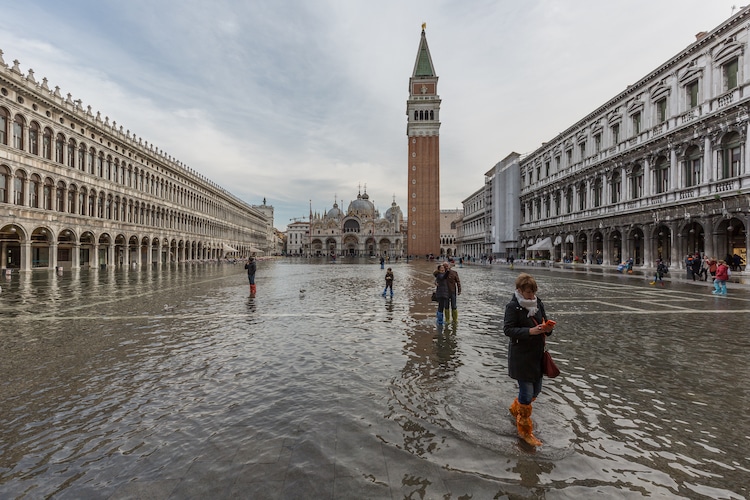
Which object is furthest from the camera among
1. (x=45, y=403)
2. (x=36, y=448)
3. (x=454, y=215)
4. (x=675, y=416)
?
(x=454, y=215)

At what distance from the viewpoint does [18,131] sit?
27781mm

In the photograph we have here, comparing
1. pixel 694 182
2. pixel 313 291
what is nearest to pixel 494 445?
pixel 313 291

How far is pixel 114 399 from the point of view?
Answer: 15.1 ft

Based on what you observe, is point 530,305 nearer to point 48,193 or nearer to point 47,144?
point 48,193

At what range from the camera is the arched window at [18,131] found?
27339mm

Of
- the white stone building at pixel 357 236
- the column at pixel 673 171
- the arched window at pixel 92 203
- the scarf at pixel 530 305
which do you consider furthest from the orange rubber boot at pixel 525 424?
the white stone building at pixel 357 236

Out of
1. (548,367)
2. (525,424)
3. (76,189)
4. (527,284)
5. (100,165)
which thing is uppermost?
(100,165)

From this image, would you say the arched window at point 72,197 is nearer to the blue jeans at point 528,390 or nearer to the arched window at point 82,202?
the arched window at point 82,202

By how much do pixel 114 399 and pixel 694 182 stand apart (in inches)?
1319

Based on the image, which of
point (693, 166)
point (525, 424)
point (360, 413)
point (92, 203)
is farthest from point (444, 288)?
point (92, 203)

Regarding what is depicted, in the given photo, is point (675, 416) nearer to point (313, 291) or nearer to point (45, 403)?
point (45, 403)

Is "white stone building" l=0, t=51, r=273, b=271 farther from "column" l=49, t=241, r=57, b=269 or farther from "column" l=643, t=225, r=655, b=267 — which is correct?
"column" l=643, t=225, r=655, b=267

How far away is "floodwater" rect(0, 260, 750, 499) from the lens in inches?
119

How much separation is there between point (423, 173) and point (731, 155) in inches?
2460
